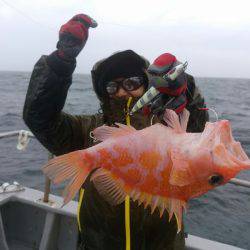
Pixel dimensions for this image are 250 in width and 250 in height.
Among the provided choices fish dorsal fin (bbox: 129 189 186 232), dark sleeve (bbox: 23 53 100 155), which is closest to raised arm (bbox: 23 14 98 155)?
dark sleeve (bbox: 23 53 100 155)

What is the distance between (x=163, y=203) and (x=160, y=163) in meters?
0.20

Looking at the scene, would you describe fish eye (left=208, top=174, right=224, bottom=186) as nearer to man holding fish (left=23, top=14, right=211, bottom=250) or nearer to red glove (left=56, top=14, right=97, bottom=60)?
man holding fish (left=23, top=14, right=211, bottom=250)

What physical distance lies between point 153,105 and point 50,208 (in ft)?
8.15

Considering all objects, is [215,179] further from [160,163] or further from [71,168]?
[71,168]

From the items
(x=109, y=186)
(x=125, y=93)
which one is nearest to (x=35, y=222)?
(x=125, y=93)

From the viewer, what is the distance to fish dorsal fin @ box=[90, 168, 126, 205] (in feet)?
6.31

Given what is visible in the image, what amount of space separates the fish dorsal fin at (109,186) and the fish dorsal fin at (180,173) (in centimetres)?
34

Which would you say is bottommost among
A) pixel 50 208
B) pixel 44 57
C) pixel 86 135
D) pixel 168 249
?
pixel 50 208

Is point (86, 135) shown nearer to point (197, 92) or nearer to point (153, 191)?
point (197, 92)

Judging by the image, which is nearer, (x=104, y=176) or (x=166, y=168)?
(x=166, y=168)

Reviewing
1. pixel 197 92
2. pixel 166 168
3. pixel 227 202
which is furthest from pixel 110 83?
pixel 227 202

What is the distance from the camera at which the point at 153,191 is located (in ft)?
5.95

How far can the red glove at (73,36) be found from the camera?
8.34ft

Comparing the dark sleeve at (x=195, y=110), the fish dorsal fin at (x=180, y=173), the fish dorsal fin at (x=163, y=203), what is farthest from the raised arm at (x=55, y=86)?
the fish dorsal fin at (x=180, y=173)
